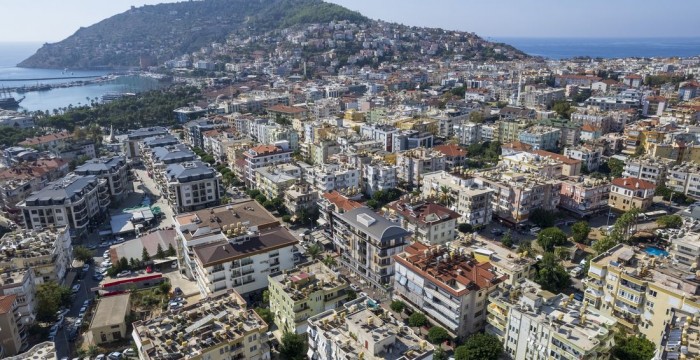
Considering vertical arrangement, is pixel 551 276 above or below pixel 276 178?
below

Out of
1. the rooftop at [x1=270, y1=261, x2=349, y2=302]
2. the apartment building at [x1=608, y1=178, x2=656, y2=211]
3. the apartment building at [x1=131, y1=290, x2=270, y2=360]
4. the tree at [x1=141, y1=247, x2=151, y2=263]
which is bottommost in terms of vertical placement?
the tree at [x1=141, y1=247, x2=151, y2=263]

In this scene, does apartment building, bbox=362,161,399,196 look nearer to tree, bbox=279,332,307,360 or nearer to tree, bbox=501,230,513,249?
tree, bbox=501,230,513,249

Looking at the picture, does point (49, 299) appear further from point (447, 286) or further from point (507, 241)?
point (507, 241)

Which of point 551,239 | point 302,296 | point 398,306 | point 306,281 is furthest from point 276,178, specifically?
point 551,239

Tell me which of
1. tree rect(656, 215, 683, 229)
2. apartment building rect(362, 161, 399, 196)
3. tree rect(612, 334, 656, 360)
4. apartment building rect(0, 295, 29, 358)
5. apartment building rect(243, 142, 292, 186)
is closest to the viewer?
tree rect(612, 334, 656, 360)

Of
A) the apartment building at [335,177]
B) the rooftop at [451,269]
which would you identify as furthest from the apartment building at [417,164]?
the rooftop at [451,269]

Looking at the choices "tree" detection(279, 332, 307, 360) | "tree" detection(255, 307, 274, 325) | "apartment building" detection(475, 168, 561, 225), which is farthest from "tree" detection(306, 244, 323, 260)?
"apartment building" detection(475, 168, 561, 225)

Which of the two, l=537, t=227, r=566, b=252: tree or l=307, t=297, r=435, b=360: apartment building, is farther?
l=537, t=227, r=566, b=252: tree
